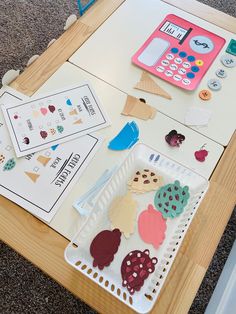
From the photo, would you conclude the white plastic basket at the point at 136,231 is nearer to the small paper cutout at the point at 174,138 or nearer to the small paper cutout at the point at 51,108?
the small paper cutout at the point at 174,138

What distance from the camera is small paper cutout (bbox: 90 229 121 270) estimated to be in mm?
723

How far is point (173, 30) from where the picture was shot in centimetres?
102

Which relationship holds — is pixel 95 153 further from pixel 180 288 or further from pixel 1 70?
pixel 1 70

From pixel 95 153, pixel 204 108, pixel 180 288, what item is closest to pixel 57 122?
pixel 95 153

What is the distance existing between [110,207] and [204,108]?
357mm

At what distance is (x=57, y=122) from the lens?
34.5 inches

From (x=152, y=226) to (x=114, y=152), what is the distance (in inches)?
7.7

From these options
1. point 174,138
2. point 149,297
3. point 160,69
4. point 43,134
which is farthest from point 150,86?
point 149,297

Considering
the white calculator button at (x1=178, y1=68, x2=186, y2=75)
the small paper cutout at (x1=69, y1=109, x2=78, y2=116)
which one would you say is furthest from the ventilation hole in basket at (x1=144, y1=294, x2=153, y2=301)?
the white calculator button at (x1=178, y1=68, x2=186, y2=75)

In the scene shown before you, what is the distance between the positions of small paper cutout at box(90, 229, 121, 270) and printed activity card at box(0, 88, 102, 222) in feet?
0.38

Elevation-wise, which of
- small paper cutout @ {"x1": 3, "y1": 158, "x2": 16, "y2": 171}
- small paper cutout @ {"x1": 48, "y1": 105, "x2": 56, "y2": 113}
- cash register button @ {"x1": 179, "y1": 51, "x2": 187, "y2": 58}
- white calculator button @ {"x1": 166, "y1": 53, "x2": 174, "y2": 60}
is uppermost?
cash register button @ {"x1": 179, "y1": 51, "x2": 187, "y2": 58}

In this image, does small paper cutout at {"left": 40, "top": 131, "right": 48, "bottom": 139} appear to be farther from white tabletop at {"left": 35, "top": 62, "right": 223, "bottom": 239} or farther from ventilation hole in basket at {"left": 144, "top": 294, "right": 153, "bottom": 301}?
ventilation hole in basket at {"left": 144, "top": 294, "right": 153, "bottom": 301}

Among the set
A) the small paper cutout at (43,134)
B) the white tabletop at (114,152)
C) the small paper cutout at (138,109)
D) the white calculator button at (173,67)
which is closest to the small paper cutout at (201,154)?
the white tabletop at (114,152)

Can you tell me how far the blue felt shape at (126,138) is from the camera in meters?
0.84
